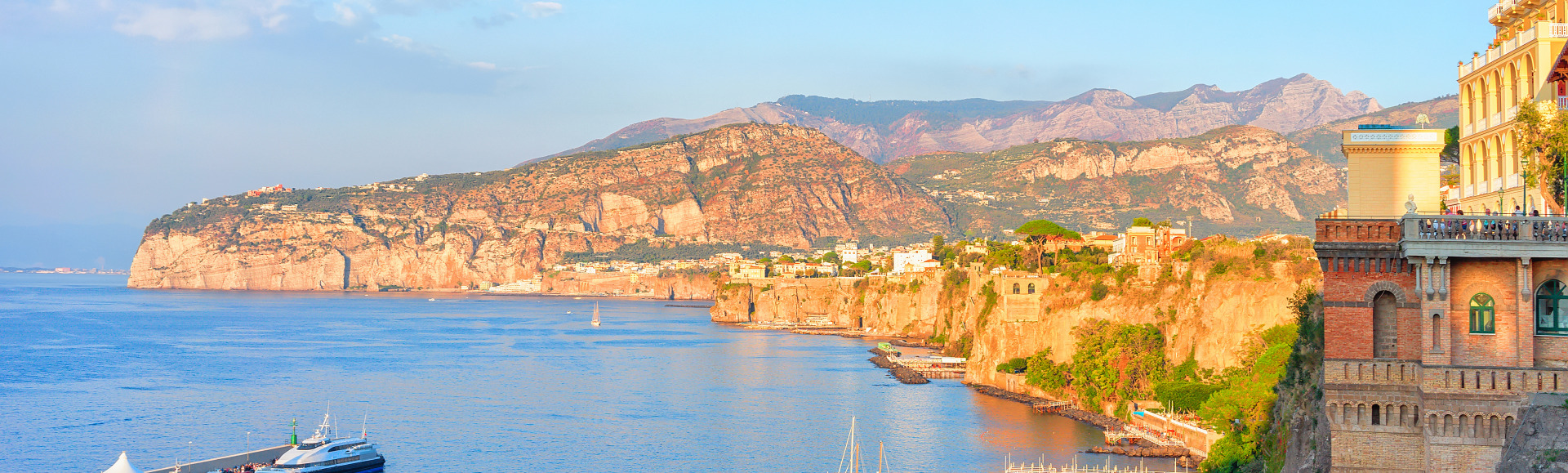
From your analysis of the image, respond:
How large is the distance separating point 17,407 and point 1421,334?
8003 centimetres

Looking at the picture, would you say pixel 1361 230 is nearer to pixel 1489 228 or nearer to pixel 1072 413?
pixel 1489 228

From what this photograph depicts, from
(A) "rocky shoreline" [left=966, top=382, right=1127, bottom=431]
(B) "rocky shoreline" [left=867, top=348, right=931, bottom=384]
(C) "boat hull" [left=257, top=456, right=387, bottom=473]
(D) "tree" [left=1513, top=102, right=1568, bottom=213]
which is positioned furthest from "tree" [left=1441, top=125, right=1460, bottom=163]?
(B) "rocky shoreline" [left=867, top=348, right=931, bottom=384]

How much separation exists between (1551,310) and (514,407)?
66356mm

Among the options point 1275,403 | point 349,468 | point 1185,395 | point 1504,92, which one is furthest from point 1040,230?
point 1504,92

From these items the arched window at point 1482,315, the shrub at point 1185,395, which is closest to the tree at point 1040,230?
the shrub at point 1185,395

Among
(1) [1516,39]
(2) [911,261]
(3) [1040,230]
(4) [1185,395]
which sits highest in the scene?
(3) [1040,230]

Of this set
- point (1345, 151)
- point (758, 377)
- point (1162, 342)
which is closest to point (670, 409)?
point (758, 377)

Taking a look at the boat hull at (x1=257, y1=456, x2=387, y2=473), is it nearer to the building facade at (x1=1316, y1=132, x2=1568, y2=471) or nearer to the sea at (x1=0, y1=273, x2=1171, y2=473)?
the sea at (x1=0, y1=273, x2=1171, y2=473)

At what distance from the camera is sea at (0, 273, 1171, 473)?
195 ft

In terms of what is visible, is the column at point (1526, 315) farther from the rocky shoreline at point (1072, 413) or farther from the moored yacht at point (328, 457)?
the moored yacht at point (328, 457)

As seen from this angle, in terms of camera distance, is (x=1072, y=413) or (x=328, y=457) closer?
(x=328, y=457)

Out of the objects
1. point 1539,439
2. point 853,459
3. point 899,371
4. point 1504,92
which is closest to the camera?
point 1539,439

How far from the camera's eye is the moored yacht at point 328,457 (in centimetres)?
5362

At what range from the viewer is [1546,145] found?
2084cm
